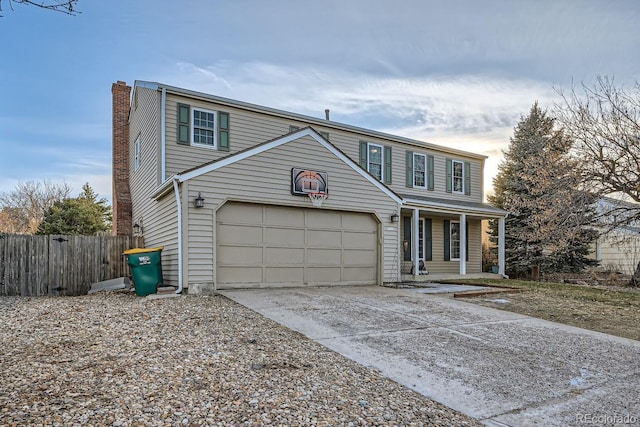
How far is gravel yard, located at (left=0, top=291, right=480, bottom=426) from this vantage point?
295 centimetres

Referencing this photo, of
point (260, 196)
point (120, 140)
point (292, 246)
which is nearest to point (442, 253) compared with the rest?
point (292, 246)

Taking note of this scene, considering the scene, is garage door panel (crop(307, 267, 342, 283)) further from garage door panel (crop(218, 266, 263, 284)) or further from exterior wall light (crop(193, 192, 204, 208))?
exterior wall light (crop(193, 192, 204, 208))

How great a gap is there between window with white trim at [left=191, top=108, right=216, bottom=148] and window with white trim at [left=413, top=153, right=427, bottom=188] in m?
7.78

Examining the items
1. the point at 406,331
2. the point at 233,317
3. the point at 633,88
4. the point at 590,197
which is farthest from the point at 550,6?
the point at 233,317

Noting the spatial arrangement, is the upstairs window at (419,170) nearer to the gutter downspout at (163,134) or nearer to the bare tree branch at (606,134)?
the bare tree branch at (606,134)

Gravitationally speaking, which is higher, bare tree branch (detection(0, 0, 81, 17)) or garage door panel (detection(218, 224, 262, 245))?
bare tree branch (detection(0, 0, 81, 17))

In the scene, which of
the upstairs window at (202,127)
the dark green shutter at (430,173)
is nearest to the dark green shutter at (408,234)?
the dark green shutter at (430,173)

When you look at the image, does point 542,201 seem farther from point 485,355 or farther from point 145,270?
point 145,270

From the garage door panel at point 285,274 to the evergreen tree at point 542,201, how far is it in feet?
25.0

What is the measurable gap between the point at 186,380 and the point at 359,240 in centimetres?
822

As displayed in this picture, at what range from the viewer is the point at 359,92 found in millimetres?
13812

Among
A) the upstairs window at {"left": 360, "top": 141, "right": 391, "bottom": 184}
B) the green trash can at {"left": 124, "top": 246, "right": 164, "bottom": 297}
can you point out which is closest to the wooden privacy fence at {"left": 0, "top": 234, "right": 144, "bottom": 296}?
the green trash can at {"left": 124, "top": 246, "right": 164, "bottom": 297}

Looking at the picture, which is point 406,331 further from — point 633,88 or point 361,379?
point 633,88

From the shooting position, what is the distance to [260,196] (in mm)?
9727
